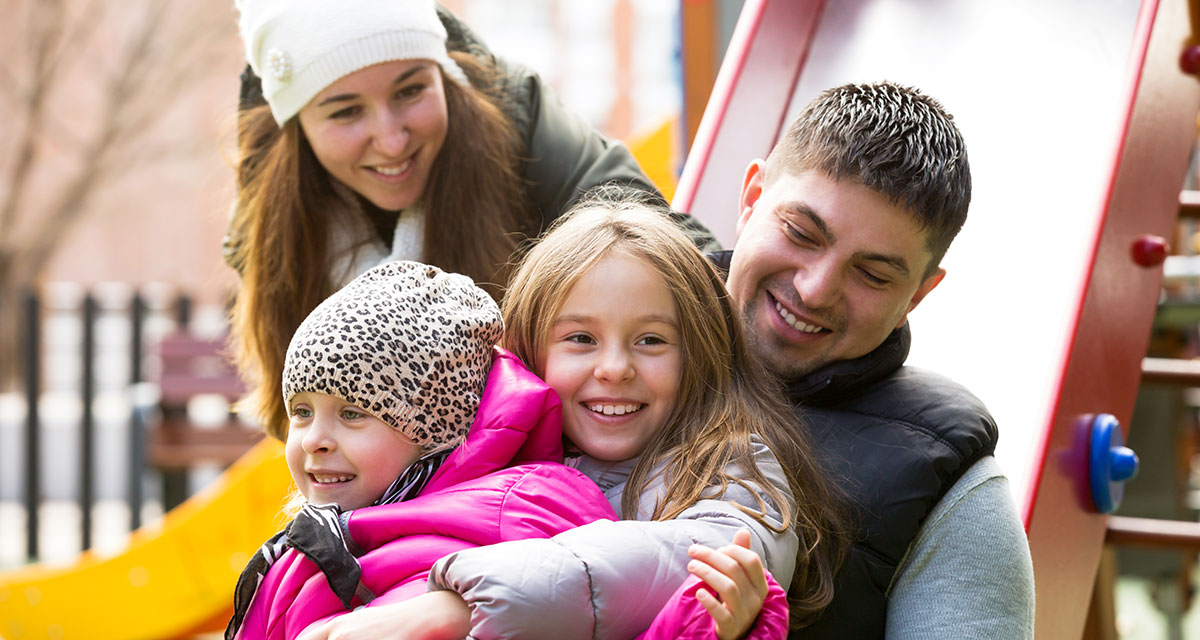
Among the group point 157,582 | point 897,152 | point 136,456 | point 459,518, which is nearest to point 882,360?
point 897,152

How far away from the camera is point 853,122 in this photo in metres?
1.76

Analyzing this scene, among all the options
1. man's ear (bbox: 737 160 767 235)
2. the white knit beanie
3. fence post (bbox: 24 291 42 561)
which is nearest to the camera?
man's ear (bbox: 737 160 767 235)

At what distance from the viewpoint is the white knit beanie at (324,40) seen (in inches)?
93.0

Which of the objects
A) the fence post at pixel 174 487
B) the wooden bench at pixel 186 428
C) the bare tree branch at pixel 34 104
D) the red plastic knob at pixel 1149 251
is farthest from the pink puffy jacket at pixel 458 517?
the bare tree branch at pixel 34 104

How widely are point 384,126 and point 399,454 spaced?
1001 millimetres

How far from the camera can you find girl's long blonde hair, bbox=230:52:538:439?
2439mm

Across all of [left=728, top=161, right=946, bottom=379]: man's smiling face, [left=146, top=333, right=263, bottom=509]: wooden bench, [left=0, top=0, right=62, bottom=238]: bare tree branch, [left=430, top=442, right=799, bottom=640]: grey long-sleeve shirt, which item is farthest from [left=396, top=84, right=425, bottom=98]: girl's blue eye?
[left=0, top=0, right=62, bottom=238]: bare tree branch

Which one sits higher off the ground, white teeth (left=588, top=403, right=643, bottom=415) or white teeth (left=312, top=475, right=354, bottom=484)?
white teeth (left=588, top=403, right=643, bottom=415)

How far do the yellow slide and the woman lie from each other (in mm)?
1993

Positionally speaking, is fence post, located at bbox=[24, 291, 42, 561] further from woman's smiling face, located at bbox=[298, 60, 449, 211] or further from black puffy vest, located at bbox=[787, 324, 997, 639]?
black puffy vest, located at bbox=[787, 324, 997, 639]

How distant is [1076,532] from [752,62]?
1.26 metres

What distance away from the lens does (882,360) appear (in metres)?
1.78

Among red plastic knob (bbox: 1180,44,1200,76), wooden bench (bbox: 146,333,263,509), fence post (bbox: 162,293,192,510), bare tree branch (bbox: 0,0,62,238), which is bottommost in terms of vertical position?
fence post (bbox: 162,293,192,510)

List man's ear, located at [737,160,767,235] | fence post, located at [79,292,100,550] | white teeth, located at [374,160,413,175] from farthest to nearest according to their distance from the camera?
fence post, located at [79,292,100,550], white teeth, located at [374,160,413,175], man's ear, located at [737,160,767,235]
